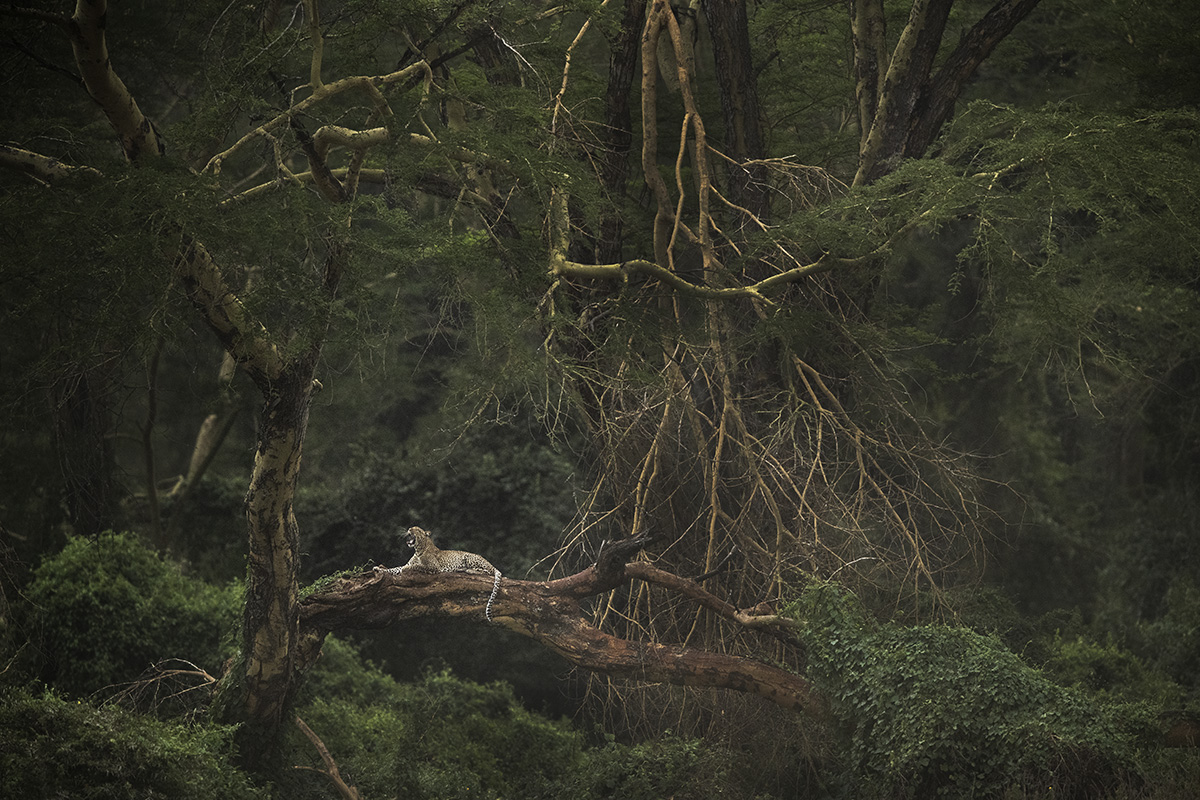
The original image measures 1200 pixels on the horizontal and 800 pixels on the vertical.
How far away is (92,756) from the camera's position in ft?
19.8

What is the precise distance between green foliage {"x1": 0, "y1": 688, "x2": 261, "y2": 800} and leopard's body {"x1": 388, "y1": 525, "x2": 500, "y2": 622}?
5.98 feet

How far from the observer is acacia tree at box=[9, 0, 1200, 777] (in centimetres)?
636

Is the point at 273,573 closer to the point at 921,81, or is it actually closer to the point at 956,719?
the point at 956,719

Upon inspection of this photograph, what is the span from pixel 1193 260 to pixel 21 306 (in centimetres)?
829

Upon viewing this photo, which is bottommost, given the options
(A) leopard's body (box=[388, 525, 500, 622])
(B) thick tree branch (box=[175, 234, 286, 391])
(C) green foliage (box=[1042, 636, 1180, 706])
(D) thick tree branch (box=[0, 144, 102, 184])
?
(C) green foliage (box=[1042, 636, 1180, 706])

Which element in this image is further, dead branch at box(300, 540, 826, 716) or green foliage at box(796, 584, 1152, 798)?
dead branch at box(300, 540, 826, 716)

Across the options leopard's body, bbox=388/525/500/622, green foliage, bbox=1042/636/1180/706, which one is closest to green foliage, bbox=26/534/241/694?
leopard's body, bbox=388/525/500/622

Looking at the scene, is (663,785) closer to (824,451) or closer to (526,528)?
(824,451)

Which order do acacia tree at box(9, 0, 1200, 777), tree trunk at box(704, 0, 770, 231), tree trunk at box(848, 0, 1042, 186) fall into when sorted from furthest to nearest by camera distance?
tree trunk at box(704, 0, 770, 231) < tree trunk at box(848, 0, 1042, 186) < acacia tree at box(9, 0, 1200, 777)

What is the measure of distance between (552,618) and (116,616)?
4.63 meters

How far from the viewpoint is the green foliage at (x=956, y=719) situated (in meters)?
6.32

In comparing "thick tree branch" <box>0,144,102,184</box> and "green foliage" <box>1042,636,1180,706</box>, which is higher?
"thick tree branch" <box>0,144,102,184</box>

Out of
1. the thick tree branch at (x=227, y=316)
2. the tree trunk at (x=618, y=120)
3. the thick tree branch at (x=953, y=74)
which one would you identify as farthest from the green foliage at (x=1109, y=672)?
the thick tree branch at (x=227, y=316)

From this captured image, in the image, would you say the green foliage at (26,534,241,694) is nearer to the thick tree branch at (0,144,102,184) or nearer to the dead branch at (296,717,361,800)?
the dead branch at (296,717,361,800)
